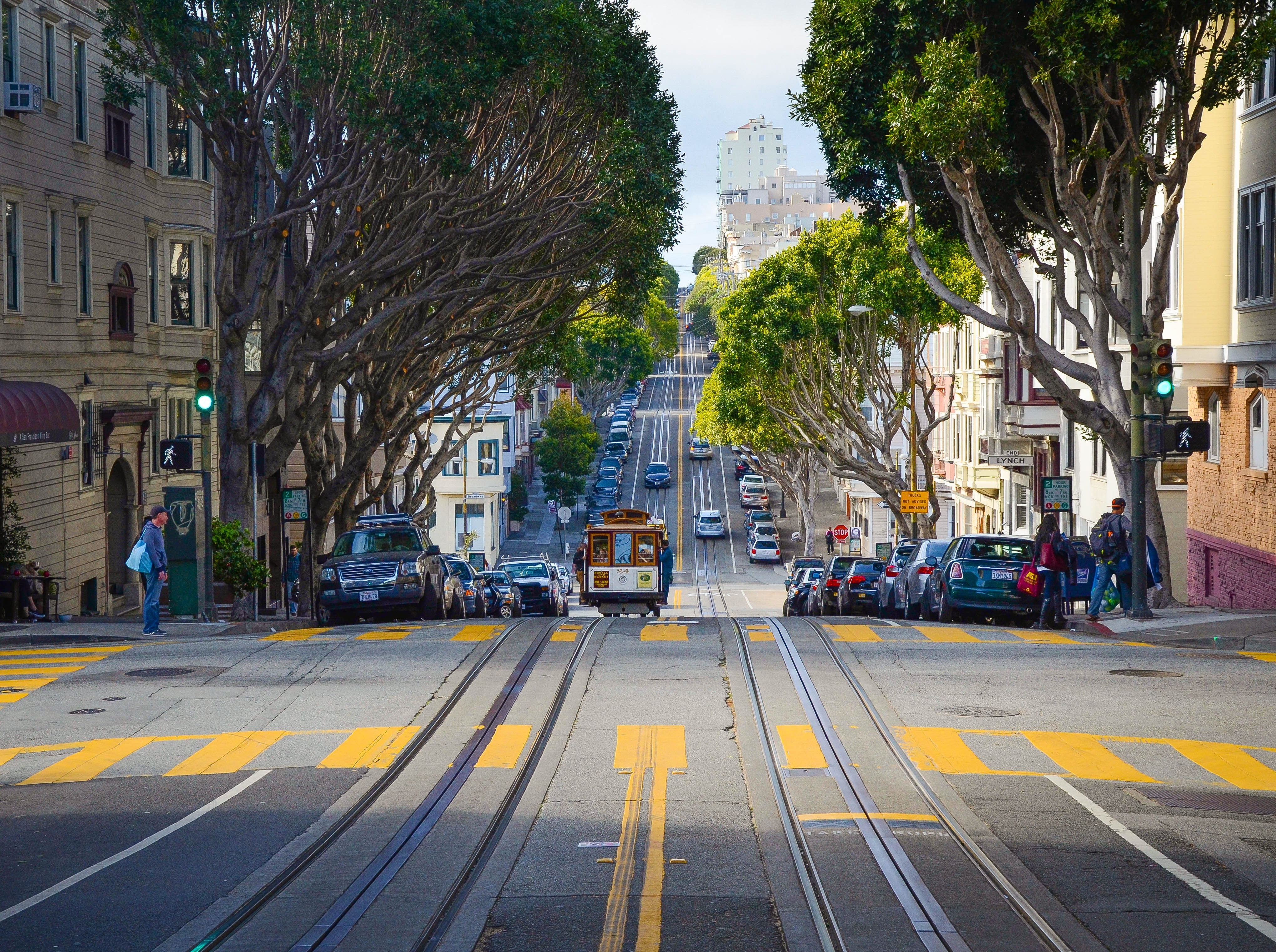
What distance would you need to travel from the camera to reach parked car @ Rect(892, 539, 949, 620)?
25750 millimetres

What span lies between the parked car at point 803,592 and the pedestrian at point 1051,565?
40.4 feet

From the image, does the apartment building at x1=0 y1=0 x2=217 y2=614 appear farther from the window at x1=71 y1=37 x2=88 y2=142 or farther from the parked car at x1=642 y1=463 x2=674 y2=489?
the parked car at x1=642 y1=463 x2=674 y2=489

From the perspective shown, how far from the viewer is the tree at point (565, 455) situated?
87.7m

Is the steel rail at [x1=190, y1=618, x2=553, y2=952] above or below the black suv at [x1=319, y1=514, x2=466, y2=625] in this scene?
below

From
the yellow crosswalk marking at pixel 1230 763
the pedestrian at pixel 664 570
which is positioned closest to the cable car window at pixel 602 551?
the pedestrian at pixel 664 570

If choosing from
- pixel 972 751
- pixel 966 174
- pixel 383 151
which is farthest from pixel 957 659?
pixel 383 151

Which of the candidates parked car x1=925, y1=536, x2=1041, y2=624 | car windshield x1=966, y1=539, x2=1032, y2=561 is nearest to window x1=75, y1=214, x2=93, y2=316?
parked car x1=925, y1=536, x2=1041, y2=624

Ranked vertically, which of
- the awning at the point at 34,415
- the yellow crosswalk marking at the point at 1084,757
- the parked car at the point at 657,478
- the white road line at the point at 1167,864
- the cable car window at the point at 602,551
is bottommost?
the white road line at the point at 1167,864

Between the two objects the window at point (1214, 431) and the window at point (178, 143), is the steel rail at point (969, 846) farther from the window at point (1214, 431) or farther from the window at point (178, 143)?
the window at point (178, 143)

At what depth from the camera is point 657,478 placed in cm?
9844

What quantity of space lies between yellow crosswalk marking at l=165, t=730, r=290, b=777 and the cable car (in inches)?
808

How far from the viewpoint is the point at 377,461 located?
56.1 meters

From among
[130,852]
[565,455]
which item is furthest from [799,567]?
[130,852]

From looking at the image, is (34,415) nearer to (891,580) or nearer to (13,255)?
(13,255)
